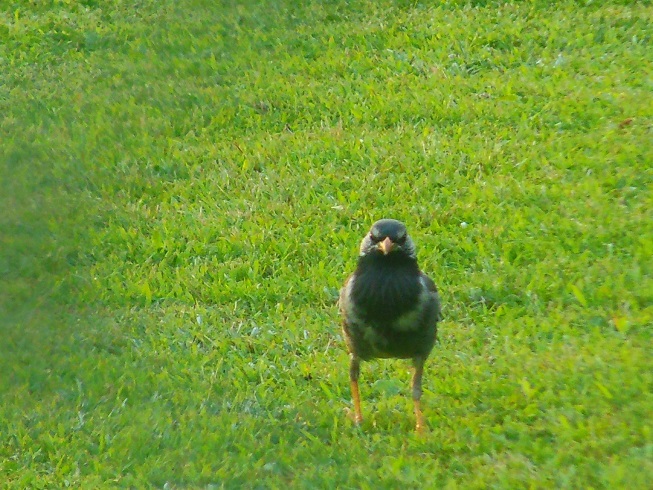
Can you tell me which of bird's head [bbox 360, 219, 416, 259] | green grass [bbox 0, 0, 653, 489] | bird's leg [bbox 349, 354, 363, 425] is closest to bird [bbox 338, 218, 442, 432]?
bird's head [bbox 360, 219, 416, 259]

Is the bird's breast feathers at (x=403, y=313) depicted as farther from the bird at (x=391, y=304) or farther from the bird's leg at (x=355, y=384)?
the bird's leg at (x=355, y=384)

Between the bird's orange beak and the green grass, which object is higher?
the bird's orange beak

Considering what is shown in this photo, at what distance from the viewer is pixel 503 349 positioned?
667 cm

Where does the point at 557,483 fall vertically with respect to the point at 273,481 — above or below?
above

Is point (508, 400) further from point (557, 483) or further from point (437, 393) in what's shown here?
point (557, 483)

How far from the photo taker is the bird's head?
5988 millimetres

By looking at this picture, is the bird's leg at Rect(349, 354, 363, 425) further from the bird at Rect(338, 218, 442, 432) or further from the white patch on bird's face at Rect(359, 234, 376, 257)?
the white patch on bird's face at Rect(359, 234, 376, 257)

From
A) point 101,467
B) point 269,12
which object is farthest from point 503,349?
point 269,12

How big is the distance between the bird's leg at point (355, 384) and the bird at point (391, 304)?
18 centimetres

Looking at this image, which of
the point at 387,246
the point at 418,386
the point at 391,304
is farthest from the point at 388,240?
the point at 418,386

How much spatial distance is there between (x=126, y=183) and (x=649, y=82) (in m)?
4.73

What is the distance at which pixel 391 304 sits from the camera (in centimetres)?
603

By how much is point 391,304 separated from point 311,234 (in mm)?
2558

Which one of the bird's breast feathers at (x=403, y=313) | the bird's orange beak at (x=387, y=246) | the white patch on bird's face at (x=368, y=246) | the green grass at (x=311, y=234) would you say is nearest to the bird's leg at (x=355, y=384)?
the green grass at (x=311, y=234)
